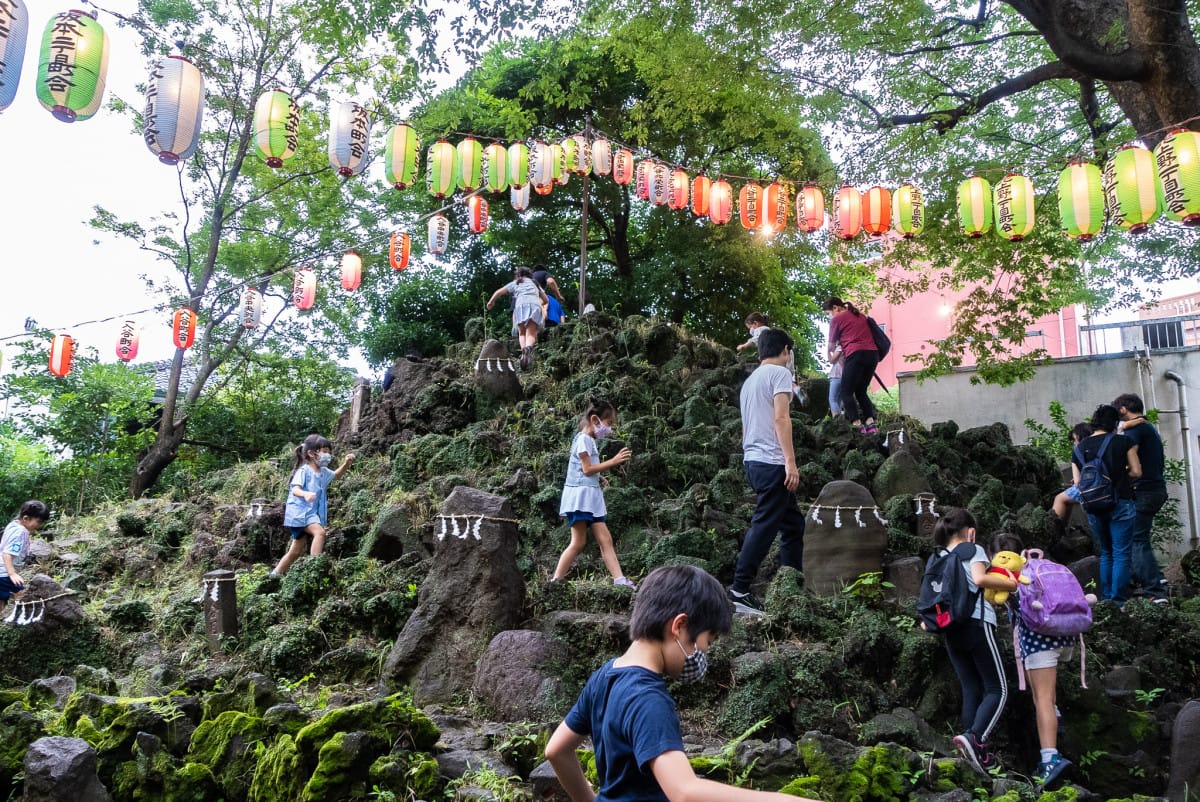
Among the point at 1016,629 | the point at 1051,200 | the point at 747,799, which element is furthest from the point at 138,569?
the point at 1051,200

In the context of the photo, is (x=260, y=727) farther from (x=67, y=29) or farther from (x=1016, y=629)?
(x=67, y=29)

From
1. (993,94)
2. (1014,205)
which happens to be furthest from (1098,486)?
(993,94)

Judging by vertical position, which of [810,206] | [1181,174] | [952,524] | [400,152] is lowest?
[952,524]

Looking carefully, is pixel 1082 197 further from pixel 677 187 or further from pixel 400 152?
pixel 400 152

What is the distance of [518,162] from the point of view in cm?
1296

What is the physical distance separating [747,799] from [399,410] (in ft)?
41.3

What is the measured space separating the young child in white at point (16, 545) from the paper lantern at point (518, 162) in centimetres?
762

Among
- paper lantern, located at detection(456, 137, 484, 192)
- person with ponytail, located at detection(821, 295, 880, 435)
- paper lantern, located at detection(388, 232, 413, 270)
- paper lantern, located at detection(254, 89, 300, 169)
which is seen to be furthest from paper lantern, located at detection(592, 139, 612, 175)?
paper lantern, located at detection(254, 89, 300, 169)

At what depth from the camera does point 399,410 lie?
46.1 feet

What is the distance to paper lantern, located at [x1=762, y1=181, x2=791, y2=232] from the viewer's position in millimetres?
12680

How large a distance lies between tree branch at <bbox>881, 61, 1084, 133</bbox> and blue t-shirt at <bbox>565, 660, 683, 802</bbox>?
904cm

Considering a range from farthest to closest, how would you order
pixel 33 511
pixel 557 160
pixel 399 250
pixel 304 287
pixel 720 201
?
pixel 399 250, pixel 304 287, pixel 720 201, pixel 557 160, pixel 33 511

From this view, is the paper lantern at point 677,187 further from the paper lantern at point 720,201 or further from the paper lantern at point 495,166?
the paper lantern at point 495,166

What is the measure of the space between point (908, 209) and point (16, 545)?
10.6 meters
